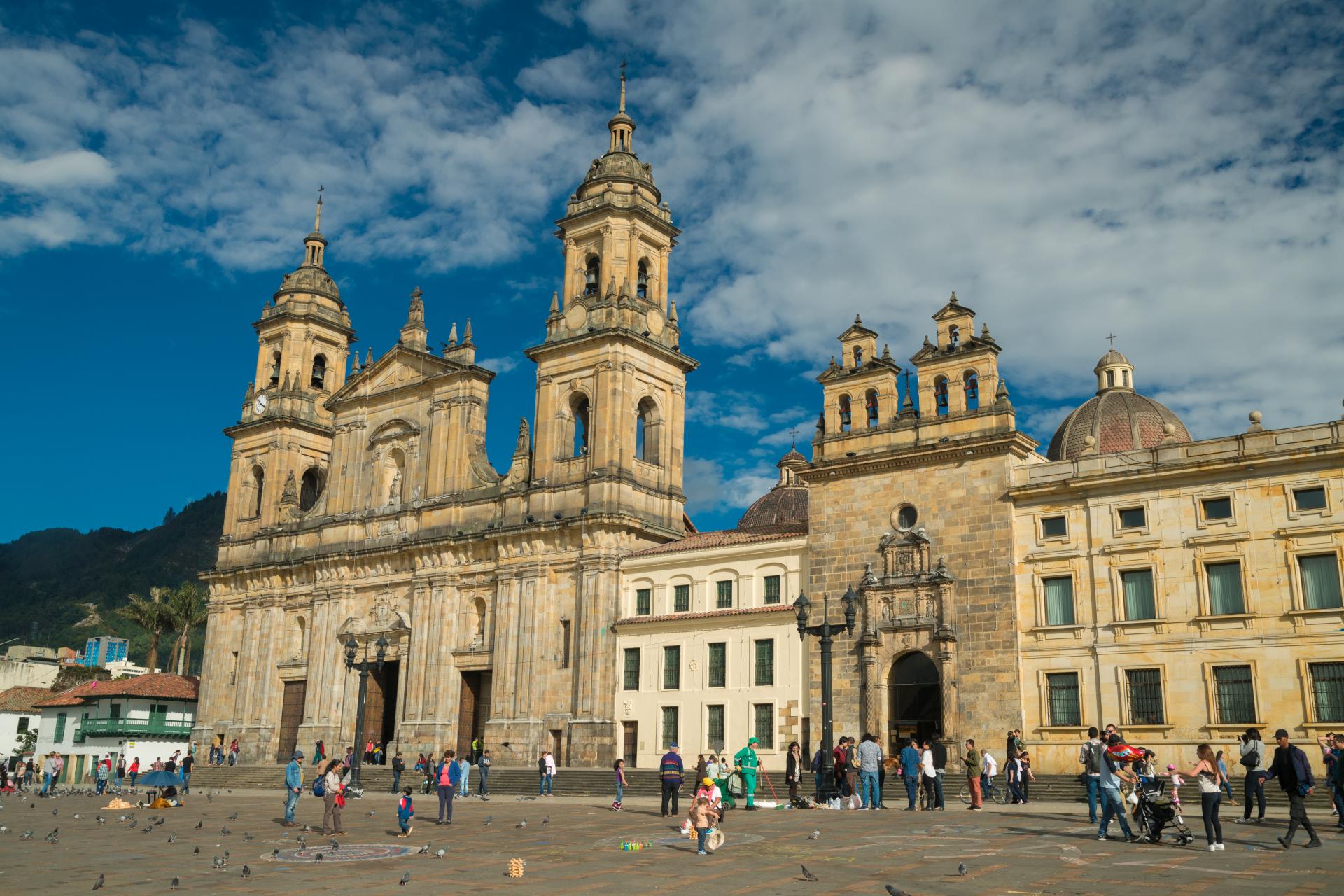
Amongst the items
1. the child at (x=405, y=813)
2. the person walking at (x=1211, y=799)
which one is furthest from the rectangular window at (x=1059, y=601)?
the child at (x=405, y=813)

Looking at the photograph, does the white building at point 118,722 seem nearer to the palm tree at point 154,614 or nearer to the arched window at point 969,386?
the palm tree at point 154,614

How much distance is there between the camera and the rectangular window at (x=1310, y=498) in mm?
31125

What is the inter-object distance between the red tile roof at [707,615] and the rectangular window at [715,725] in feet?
10.4

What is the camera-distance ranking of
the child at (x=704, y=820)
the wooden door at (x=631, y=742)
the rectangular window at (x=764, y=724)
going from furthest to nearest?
the wooden door at (x=631, y=742) → the rectangular window at (x=764, y=724) → the child at (x=704, y=820)

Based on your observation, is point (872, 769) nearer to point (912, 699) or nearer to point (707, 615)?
point (912, 699)

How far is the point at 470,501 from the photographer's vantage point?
5128cm

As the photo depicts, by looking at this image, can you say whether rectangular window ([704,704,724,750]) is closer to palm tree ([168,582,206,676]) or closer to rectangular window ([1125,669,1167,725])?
rectangular window ([1125,669,1167,725])

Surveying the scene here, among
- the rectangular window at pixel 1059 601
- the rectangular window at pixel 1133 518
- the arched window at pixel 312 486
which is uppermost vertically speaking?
the arched window at pixel 312 486

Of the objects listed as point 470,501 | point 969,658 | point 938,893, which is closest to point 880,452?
point 969,658

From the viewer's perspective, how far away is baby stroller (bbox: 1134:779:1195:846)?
17.7 metres

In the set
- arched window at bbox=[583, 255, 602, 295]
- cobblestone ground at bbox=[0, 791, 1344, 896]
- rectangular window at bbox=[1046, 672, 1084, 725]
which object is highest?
arched window at bbox=[583, 255, 602, 295]

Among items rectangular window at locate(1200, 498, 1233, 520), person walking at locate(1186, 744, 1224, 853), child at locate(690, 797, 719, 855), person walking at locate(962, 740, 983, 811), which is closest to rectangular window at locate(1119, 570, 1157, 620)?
rectangular window at locate(1200, 498, 1233, 520)

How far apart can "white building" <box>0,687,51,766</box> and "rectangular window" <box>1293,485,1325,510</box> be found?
69.1 m

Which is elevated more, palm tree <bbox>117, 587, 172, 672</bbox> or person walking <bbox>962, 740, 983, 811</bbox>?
palm tree <bbox>117, 587, 172, 672</bbox>
